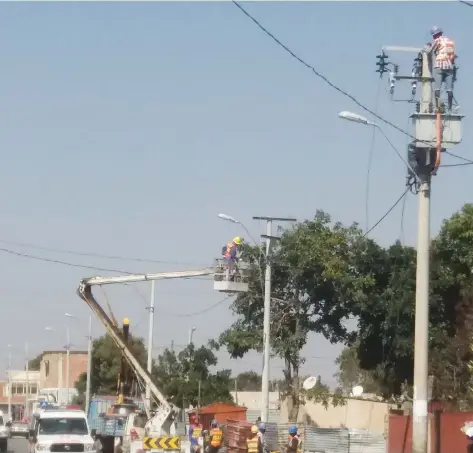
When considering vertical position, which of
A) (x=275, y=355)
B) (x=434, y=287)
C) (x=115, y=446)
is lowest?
(x=115, y=446)

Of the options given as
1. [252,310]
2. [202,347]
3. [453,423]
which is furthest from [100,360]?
[453,423]

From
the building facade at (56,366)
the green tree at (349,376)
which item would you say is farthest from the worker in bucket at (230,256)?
the building facade at (56,366)

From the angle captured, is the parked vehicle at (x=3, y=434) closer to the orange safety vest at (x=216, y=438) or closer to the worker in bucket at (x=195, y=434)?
the worker in bucket at (x=195, y=434)

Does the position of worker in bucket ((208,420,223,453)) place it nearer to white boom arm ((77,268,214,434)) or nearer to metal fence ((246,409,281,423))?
white boom arm ((77,268,214,434))

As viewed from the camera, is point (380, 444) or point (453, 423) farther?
point (380, 444)

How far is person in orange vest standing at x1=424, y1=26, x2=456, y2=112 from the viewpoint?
2136 cm

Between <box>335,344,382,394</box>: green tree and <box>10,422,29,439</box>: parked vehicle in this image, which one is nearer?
<box>10,422,29,439</box>: parked vehicle

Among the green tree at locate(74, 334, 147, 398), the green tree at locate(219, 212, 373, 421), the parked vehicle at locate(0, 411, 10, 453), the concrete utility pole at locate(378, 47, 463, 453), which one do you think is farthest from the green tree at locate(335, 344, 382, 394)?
the concrete utility pole at locate(378, 47, 463, 453)

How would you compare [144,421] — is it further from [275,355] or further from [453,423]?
[275,355]

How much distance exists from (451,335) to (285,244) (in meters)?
8.53

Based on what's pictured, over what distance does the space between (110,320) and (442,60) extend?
51.4 feet

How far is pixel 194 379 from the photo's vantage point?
207 feet

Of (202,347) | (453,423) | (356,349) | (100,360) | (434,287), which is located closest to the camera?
(453,423)

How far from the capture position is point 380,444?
33875 millimetres
